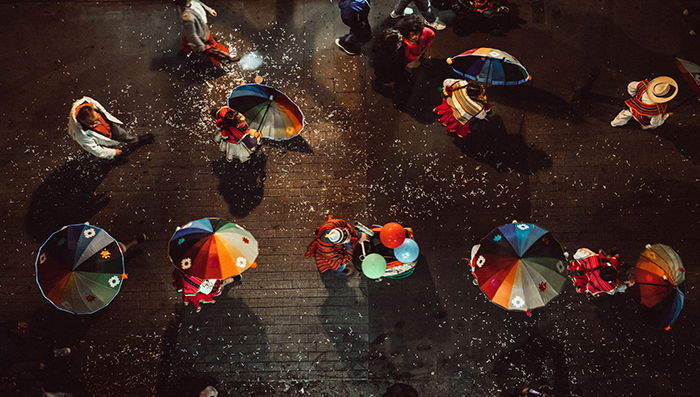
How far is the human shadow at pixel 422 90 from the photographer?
7.49 m

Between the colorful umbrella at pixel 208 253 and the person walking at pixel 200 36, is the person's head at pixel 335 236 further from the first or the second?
the person walking at pixel 200 36

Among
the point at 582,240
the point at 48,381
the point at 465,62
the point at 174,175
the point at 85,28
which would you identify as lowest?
the point at 48,381

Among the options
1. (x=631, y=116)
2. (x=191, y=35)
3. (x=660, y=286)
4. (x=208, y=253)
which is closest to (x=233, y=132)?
(x=208, y=253)

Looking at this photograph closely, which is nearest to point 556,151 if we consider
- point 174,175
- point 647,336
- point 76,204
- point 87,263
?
point 647,336

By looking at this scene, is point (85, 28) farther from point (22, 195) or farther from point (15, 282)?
point (15, 282)

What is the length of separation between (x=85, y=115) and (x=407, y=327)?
5.78 metres

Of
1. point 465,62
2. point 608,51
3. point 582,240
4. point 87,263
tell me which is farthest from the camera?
point 608,51

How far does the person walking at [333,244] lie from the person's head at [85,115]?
3.71m

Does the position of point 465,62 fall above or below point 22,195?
above

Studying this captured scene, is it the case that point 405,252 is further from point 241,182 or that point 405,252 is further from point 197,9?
point 197,9

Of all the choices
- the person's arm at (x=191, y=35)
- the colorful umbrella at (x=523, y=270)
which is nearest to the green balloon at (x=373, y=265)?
the colorful umbrella at (x=523, y=270)

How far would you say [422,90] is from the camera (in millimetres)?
7566

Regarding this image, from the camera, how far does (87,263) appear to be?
18.6 ft

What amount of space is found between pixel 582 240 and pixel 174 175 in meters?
6.82
